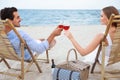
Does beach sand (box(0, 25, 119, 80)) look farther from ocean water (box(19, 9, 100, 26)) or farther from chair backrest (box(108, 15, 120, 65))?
ocean water (box(19, 9, 100, 26))

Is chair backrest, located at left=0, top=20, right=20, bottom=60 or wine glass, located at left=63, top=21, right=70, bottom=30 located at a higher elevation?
wine glass, located at left=63, top=21, right=70, bottom=30

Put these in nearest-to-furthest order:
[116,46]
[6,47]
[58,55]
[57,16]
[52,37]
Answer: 1. [116,46]
2. [6,47]
3. [52,37]
4. [58,55]
5. [57,16]

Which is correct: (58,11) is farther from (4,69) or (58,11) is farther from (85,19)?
(4,69)

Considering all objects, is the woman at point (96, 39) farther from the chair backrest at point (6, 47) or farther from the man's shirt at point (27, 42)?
the chair backrest at point (6, 47)

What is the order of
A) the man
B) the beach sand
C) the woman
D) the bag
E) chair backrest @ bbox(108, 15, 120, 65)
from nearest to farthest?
1. chair backrest @ bbox(108, 15, 120, 65)
2. the bag
3. the woman
4. the man
5. the beach sand

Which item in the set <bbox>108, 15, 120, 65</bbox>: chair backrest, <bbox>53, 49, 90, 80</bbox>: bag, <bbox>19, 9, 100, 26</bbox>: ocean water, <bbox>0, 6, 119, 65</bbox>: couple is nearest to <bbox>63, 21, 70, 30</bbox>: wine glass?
<bbox>0, 6, 119, 65</bbox>: couple

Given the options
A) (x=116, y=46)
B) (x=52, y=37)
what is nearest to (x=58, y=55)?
(x=52, y=37)

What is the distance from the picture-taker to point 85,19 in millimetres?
10023

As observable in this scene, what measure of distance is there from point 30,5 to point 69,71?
722 centimetres

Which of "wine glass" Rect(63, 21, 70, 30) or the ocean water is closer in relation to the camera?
"wine glass" Rect(63, 21, 70, 30)

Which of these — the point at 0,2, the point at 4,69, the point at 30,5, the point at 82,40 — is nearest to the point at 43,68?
the point at 4,69

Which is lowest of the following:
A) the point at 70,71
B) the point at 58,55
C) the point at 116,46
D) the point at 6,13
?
the point at 58,55

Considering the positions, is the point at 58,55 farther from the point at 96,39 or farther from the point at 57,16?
the point at 57,16

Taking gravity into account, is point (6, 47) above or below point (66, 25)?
below
